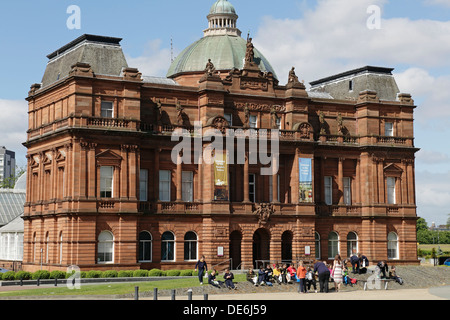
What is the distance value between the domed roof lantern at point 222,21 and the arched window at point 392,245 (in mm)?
30699

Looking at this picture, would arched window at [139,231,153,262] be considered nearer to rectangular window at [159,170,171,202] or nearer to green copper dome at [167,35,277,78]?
rectangular window at [159,170,171,202]

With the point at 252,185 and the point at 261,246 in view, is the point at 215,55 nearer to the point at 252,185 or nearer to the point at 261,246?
the point at 252,185

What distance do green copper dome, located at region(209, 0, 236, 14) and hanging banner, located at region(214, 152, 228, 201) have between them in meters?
24.1

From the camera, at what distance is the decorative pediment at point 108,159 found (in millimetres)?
69875

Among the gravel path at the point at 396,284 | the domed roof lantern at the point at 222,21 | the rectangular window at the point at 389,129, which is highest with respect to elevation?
the domed roof lantern at the point at 222,21

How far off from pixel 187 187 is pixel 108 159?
973cm

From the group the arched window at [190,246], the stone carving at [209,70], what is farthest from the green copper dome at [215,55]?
the arched window at [190,246]

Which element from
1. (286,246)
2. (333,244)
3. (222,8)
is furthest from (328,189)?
(222,8)

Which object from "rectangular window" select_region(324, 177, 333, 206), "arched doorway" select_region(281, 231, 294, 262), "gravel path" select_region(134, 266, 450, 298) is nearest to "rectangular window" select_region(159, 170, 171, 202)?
"arched doorway" select_region(281, 231, 294, 262)

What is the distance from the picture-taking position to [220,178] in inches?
2913

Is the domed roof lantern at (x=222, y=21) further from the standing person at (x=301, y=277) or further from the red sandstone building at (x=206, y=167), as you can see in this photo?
the standing person at (x=301, y=277)
